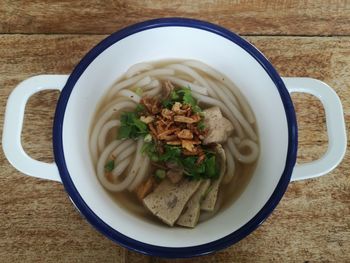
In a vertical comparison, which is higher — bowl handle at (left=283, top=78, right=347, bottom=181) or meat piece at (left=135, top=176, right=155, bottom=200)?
bowl handle at (left=283, top=78, right=347, bottom=181)

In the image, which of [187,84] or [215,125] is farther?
[187,84]

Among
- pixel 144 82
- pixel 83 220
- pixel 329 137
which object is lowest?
pixel 83 220

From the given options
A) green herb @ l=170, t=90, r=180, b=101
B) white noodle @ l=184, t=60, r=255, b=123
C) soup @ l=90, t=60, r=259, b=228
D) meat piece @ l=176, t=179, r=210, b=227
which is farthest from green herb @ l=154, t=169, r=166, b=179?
white noodle @ l=184, t=60, r=255, b=123

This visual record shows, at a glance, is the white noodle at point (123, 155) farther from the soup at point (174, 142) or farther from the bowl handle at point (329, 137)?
the bowl handle at point (329, 137)

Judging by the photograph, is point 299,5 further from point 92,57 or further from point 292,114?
point 92,57

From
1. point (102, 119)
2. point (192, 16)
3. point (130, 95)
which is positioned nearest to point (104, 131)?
point (102, 119)

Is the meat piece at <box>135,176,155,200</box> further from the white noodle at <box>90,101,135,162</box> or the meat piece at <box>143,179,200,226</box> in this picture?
the white noodle at <box>90,101,135,162</box>

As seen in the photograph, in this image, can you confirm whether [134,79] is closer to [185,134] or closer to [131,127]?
[131,127]

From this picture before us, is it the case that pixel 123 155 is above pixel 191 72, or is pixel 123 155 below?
below
